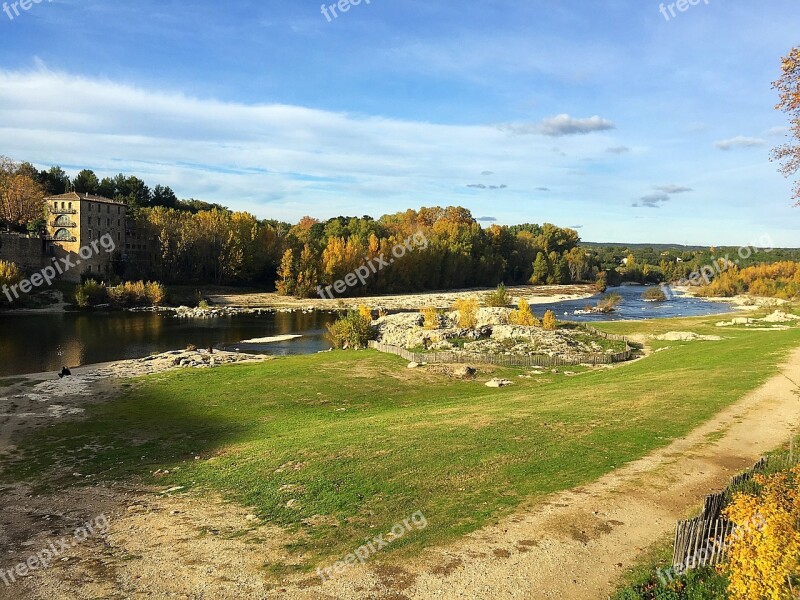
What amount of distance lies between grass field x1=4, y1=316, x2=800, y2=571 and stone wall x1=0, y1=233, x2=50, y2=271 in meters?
78.8

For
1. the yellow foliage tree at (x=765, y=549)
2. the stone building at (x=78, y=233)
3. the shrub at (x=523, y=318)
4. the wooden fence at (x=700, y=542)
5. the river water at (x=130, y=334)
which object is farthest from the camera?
the stone building at (x=78, y=233)

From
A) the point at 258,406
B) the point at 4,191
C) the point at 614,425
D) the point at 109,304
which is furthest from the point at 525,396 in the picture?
the point at 4,191

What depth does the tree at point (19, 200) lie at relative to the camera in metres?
108

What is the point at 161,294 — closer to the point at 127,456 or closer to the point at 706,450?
the point at 127,456

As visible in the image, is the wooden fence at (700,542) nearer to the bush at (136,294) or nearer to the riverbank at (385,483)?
the riverbank at (385,483)

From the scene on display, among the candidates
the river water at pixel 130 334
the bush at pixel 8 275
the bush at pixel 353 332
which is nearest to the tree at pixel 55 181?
the bush at pixel 8 275

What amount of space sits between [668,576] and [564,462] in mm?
6592

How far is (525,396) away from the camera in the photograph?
97.0 feet

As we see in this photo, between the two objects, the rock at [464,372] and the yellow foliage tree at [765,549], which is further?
the rock at [464,372]

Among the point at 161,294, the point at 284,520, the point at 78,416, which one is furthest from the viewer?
the point at 161,294

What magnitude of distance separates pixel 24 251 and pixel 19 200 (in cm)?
1610

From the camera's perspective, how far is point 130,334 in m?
67.8

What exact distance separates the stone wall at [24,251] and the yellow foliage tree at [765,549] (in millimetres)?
113987

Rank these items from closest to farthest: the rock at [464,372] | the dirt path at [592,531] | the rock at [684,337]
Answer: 1. the dirt path at [592,531]
2. the rock at [464,372]
3. the rock at [684,337]
